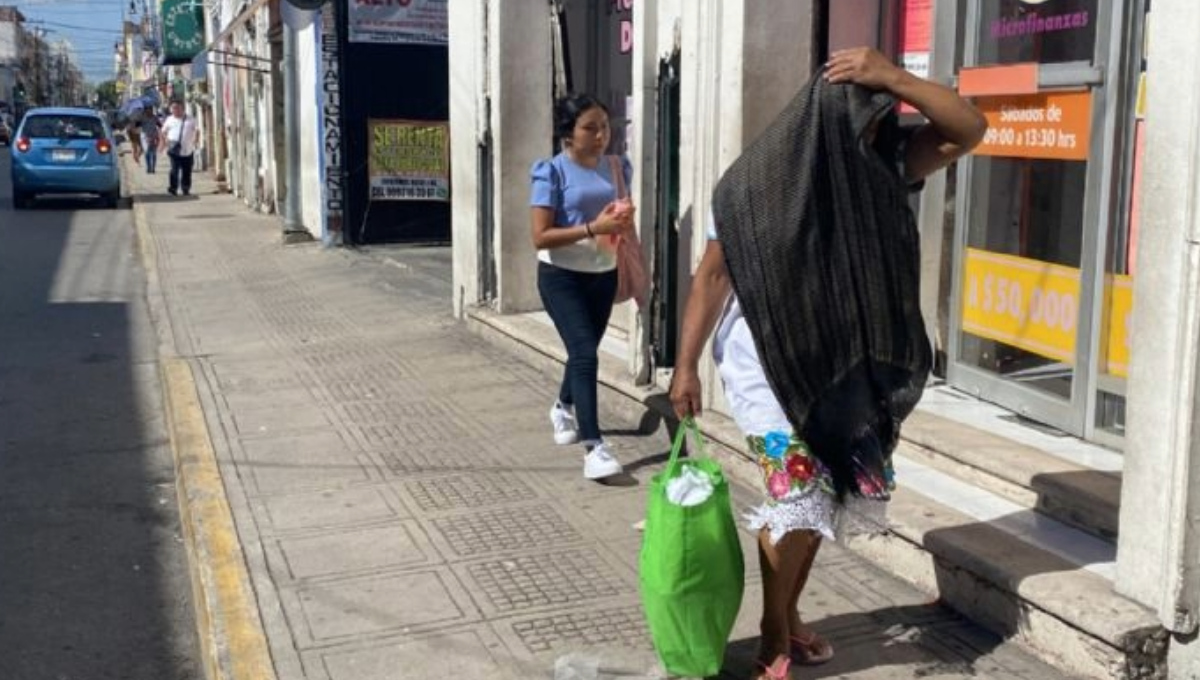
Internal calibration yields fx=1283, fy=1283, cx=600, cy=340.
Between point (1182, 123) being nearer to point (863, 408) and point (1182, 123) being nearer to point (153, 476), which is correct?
point (863, 408)

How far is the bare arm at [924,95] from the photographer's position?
3.35 m

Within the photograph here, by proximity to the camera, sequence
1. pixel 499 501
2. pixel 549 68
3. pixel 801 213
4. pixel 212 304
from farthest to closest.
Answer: pixel 212 304 → pixel 549 68 → pixel 499 501 → pixel 801 213

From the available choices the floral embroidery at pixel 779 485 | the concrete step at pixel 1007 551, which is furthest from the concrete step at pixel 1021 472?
the floral embroidery at pixel 779 485

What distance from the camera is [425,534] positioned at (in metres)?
5.23

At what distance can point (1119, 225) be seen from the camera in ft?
16.8

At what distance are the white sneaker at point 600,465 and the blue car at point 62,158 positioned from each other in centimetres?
1952

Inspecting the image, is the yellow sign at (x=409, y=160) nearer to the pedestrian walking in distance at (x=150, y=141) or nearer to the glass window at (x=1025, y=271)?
the glass window at (x=1025, y=271)

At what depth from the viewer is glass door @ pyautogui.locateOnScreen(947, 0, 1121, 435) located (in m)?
5.24

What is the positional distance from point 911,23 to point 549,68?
3.53 m

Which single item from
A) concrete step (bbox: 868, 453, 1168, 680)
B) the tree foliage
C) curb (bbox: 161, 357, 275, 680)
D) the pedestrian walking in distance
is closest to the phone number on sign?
concrete step (bbox: 868, 453, 1168, 680)

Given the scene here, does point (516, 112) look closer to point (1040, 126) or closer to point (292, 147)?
point (1040, 126)

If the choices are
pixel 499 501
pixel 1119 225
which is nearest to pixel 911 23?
pixel 1119 225

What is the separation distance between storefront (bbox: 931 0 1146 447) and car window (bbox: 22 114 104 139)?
20.1 meters

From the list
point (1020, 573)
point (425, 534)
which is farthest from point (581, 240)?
point (1020, 573)
